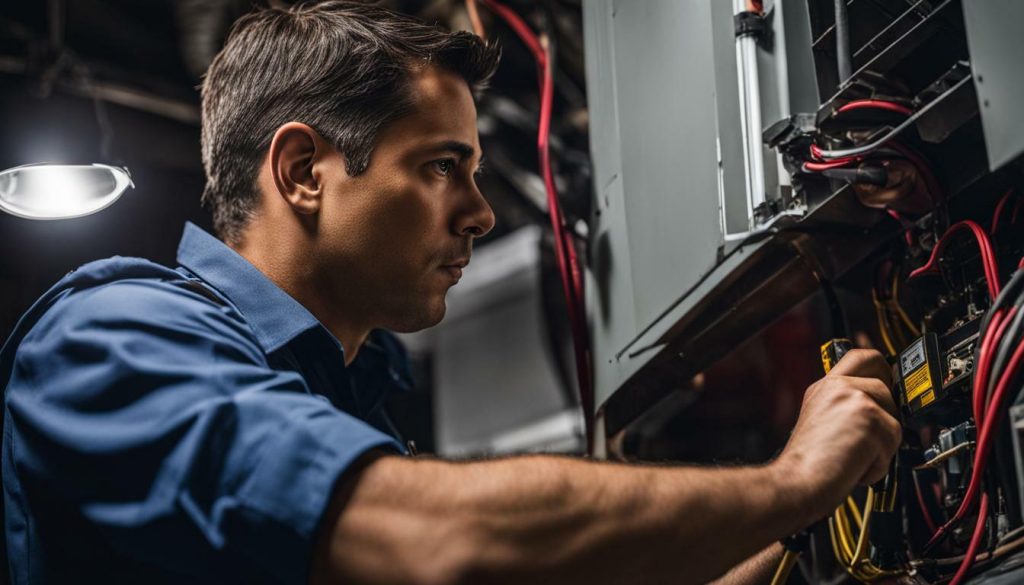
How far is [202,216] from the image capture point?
8.71 ft

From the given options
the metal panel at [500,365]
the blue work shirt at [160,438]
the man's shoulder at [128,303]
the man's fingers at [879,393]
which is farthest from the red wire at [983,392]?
the metal panel at [500,365]

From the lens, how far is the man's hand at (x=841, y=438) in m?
0.88

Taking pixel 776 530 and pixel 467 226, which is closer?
pixel 776 530

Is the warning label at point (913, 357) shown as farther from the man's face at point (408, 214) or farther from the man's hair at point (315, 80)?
the man's hair at point (315, 80)

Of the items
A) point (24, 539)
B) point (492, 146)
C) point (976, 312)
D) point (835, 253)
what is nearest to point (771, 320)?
point (835, 253)

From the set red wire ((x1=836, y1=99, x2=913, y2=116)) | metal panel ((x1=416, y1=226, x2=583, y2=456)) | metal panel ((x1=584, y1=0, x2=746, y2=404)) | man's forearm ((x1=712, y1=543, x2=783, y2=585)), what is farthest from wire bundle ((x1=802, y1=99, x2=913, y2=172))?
metal panel ((x1=416, y1=226, x2=583, y2=456))

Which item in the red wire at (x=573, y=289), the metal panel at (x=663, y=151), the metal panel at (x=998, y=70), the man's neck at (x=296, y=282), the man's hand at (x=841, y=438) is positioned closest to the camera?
the metal panel at (x=998, y=70)

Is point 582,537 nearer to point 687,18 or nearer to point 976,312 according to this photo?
point 976,312

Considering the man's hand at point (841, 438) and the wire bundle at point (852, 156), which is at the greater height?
the wire bundle at point (852, 156)

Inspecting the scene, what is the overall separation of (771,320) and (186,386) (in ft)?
2.46

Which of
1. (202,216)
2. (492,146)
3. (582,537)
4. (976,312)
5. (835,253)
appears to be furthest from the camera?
(492,146)

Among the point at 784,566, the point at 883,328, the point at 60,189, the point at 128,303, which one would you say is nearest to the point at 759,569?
the point at 784,566

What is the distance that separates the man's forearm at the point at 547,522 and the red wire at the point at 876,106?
0.37m

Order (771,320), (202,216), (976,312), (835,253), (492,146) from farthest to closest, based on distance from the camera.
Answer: (492,146), (202,216), (771,320), (835,253), (976,312)
